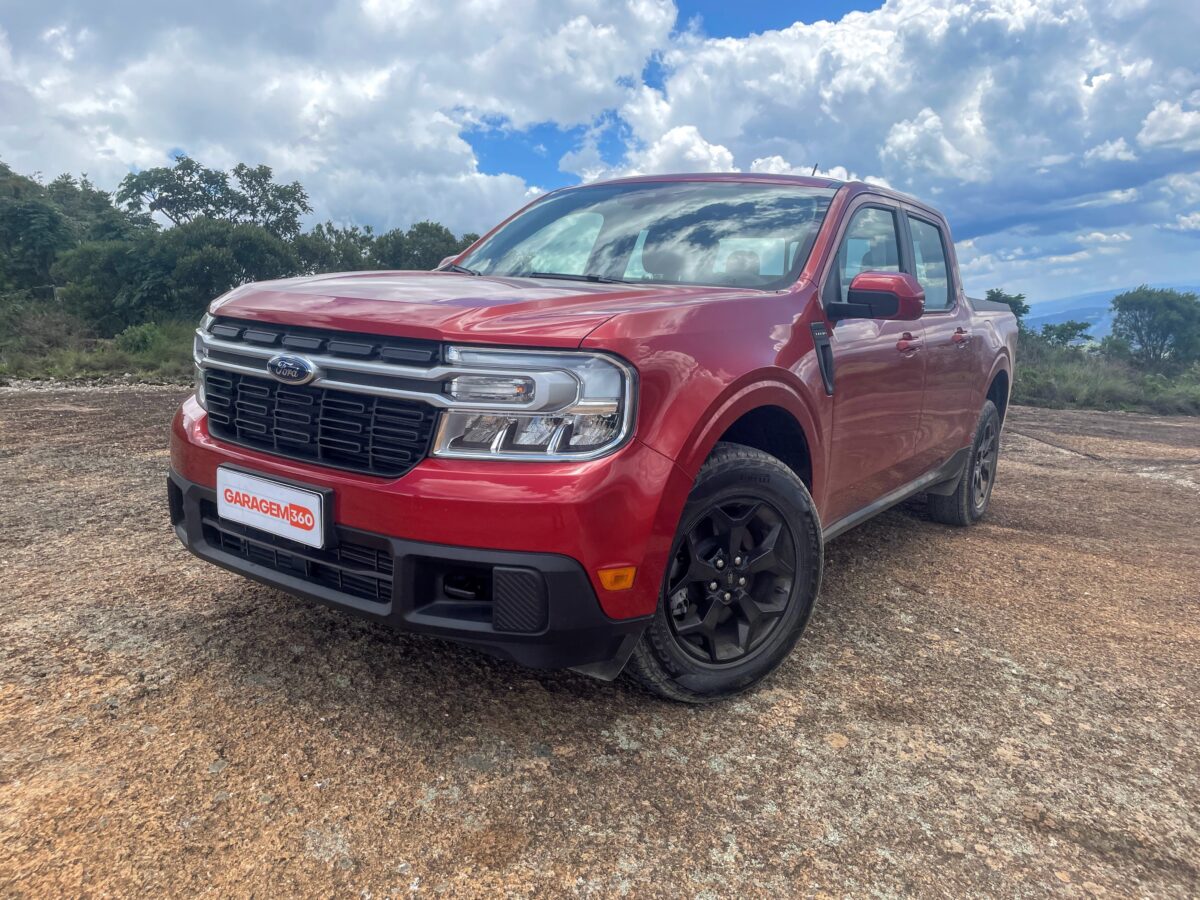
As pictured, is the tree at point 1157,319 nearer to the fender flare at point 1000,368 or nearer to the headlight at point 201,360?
the fender flare at point 1000,368

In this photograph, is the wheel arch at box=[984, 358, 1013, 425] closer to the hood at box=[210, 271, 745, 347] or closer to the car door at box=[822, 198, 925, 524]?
the car door at box=[822, 198, 925, 524]

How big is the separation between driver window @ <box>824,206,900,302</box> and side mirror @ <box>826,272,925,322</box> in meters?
0.08

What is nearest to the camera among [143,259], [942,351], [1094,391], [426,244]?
[942,351]

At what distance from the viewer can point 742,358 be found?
7.75 ft

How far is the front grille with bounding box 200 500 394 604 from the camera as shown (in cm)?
207

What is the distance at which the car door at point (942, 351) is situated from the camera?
3778 mm

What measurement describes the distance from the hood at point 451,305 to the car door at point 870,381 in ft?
1.98

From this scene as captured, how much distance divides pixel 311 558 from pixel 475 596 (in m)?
0.48

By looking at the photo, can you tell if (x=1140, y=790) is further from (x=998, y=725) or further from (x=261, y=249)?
(x=261, y=249)

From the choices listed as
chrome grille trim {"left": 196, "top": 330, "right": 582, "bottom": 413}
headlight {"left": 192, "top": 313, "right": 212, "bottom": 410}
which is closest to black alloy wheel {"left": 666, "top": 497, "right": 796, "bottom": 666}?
chrome grille trim {"left": 196, "top": 330, "right": 582, "bottom": 413}

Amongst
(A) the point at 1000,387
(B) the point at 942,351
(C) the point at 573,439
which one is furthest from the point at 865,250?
(A) the point at 1000,387

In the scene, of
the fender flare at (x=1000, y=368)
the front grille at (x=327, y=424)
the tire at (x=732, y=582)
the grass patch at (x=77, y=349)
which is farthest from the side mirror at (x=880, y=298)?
the grass patch at (x=77, y=349)

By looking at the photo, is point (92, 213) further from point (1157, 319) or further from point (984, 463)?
point (1157, 319)

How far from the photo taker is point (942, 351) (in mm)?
3832
